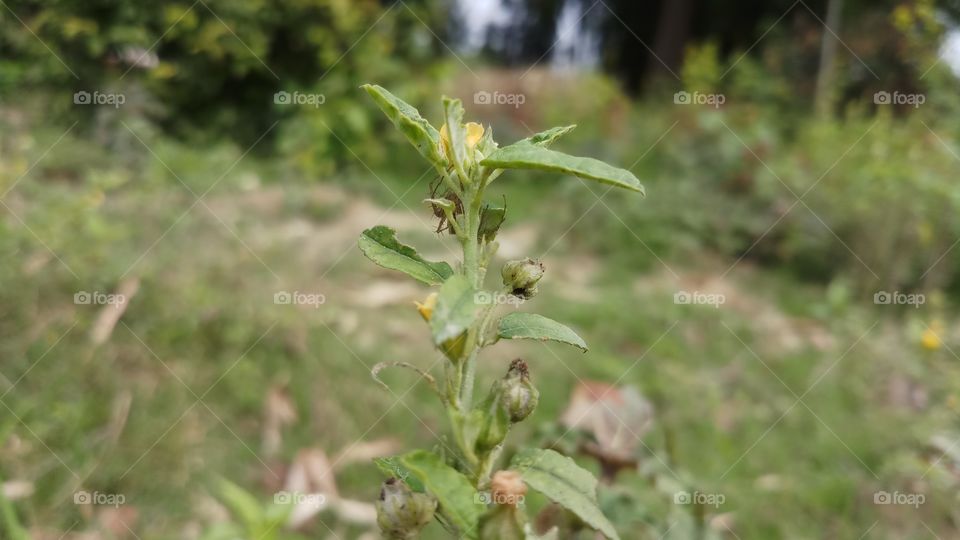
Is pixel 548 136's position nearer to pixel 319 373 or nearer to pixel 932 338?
pixel 319 373

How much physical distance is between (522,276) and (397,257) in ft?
0.38

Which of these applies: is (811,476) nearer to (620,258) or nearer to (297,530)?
(297,530)

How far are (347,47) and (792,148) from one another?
3216mm

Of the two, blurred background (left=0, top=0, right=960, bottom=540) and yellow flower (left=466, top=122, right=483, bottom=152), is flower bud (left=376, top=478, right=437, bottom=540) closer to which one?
yellow flower (left=466, top=122, right=483, bottom=152)

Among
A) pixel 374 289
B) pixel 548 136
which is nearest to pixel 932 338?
pixel 374 289

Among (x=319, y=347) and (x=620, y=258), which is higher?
(x=620, y=258)

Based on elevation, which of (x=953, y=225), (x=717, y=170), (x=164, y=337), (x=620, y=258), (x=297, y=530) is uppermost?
(x=717, y=170)

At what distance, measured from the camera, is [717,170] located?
16.0 feet

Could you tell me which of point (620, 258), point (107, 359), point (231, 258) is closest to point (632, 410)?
point (107, 359)

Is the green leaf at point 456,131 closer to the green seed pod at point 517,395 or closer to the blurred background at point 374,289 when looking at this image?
the green seed pod at point 517,395

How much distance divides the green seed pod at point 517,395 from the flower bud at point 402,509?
0.33ft

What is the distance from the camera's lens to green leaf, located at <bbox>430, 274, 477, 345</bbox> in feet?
1.74

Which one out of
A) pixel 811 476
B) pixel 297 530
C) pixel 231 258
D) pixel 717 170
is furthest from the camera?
pixel 717 170

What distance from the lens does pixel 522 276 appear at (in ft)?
2.28
